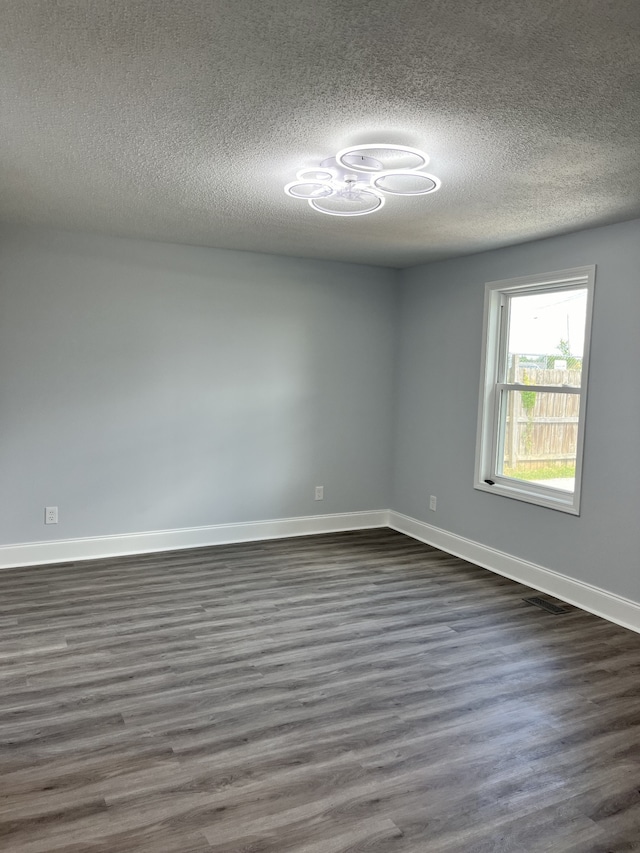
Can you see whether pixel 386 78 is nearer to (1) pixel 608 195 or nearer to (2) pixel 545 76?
(2) pixel 545 76

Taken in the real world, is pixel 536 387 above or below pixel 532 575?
above

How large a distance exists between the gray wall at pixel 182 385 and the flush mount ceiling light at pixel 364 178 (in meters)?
1.81

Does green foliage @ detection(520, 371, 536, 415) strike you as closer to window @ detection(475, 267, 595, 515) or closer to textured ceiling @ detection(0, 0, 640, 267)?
window @ detection(475, 267, 595, 515)

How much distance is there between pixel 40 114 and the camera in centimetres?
239

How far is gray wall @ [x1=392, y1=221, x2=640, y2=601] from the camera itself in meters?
3.69

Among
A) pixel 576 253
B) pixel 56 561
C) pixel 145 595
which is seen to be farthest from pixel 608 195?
pixel 56 561

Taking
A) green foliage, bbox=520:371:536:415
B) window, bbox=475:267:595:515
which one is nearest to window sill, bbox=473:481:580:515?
window, bbox=475:267:595:515

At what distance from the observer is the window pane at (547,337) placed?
4.16 metres

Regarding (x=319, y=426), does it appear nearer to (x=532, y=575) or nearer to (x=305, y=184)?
(x=532, y=575)

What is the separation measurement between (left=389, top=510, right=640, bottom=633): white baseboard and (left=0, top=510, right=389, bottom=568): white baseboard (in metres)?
0.51

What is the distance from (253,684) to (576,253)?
3.14 m

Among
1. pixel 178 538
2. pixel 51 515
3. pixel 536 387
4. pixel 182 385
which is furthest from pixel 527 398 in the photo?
pixel 51 515

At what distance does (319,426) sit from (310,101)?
3.48 metres

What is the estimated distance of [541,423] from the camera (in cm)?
444
